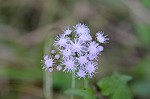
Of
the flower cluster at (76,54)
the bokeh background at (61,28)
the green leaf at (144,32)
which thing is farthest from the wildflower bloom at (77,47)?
the green leaf at (144,32)

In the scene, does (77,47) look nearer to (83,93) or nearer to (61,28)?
(83,93)

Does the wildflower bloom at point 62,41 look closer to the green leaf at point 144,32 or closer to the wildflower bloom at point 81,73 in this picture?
the wildflower bloom at point 81,73

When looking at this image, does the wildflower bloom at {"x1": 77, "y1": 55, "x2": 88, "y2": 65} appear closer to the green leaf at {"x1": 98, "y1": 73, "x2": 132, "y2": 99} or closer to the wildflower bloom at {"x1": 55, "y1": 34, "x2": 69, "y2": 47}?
the wildflower bloom at {"x1": 55, "y1": 34, "x2": 69, "y2": 47}

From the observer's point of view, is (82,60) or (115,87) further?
(115,87)

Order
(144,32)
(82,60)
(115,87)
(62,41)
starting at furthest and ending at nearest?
(144,32), (115,87), (62,41), (82,60)

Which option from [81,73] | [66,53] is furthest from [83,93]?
[66,53]

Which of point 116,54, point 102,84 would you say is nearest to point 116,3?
point 116,54

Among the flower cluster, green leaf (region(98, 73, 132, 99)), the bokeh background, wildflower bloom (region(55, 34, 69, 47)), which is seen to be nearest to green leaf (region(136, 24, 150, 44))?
the bokeh background
